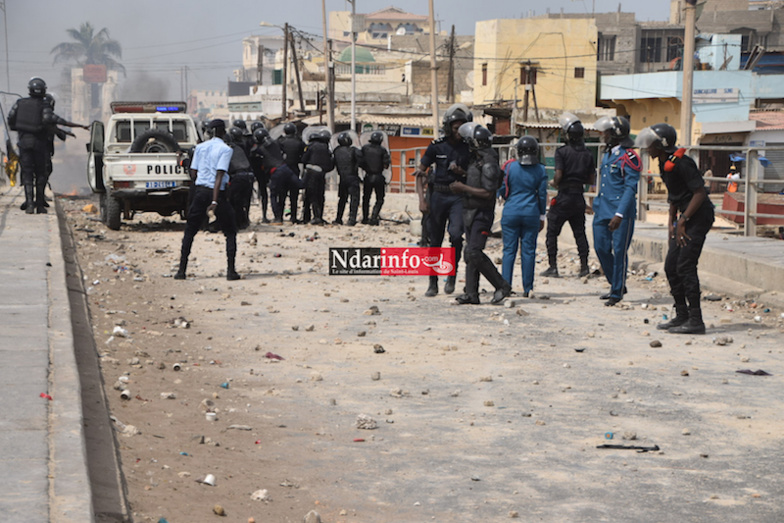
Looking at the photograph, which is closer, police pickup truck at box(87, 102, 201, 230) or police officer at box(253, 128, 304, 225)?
police pickup truck at box(87, 102, 201, 230)

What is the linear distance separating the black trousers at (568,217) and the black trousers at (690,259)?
355cm

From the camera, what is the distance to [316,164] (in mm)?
19047

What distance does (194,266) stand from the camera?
13148 millimetres

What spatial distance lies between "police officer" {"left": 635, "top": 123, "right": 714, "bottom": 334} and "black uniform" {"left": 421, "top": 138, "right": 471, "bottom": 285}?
84.6 inches

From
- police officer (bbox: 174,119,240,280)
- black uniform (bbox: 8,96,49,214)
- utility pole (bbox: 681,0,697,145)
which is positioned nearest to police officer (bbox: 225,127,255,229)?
police officer (bbox: 174,119,240,280)

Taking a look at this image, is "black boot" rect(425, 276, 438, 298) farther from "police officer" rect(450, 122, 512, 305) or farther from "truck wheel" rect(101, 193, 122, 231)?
"truck wheel" rect(101, 193, 122, 231)

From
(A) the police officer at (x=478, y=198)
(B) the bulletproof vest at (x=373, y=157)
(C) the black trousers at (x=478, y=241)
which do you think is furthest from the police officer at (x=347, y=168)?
(C) the black trousers at (x=478, y=241)

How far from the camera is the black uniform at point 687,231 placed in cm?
847

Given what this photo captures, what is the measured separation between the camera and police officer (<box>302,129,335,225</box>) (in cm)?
1900

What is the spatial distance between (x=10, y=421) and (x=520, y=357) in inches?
154

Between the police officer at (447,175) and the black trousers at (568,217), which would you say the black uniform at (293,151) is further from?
the police officer at (447,175)

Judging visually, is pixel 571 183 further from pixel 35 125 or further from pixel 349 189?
pixel 35 125

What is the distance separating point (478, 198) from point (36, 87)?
9446mm

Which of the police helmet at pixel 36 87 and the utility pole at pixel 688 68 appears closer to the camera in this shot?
the police helmet at pixel 36 87
